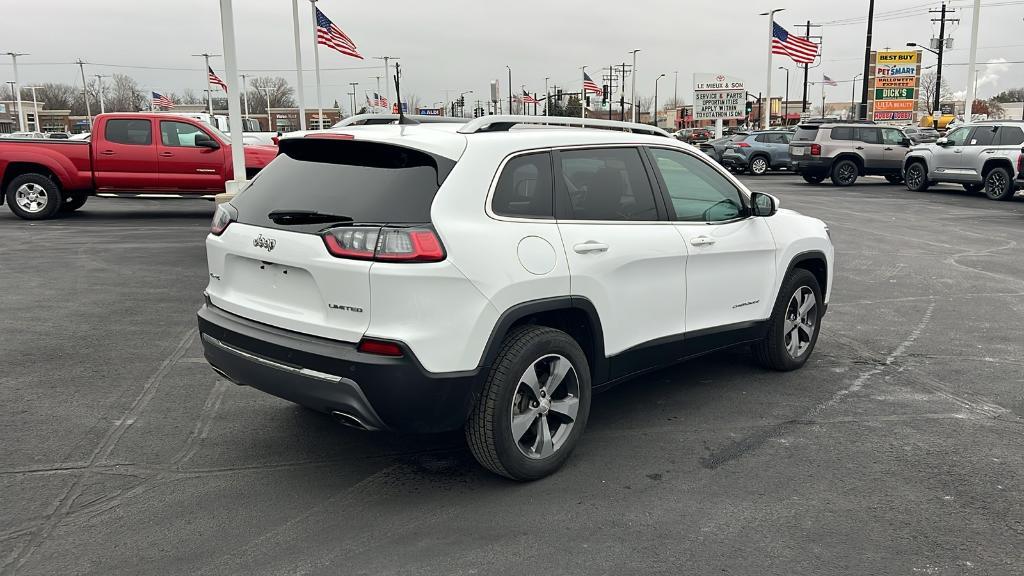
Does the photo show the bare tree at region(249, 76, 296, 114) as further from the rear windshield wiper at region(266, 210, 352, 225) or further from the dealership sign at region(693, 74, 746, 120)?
the rear windshield wiper at region(266, 210, 352, 225)

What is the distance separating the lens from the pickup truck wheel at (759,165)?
30875 millimetres

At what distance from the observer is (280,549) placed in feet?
11.0

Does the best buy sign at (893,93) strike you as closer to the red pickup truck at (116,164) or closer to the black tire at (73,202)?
the red pickup truck at (116,164)

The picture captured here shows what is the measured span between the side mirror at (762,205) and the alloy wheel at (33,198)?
14.1 m

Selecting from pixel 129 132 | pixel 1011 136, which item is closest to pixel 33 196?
pixel 129 132

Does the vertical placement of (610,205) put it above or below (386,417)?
above

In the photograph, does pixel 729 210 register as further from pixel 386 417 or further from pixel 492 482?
pixel 386 417

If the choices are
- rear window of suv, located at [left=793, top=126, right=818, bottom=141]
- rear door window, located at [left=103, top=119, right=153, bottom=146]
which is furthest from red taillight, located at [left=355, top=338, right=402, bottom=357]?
rear window of suv, located at [left=793, top=126, right=818, bottom=141]

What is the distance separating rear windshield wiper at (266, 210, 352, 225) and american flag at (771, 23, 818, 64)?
118 feet

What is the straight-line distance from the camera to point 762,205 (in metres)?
5.39

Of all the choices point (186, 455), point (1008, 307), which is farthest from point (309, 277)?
point (1008, 307)

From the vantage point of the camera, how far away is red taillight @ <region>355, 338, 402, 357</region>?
11.3 ft

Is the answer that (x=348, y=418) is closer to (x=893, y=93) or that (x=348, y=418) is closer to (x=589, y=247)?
(x=589, y=247)

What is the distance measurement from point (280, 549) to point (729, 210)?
135 inches
